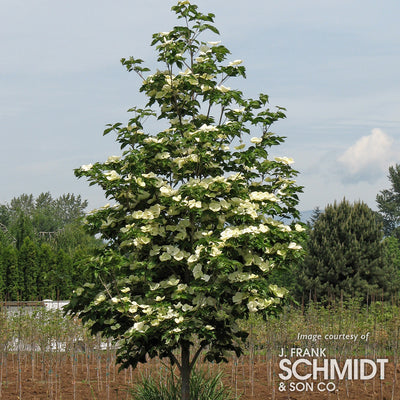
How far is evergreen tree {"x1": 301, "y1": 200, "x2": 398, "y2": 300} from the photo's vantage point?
17.4 m

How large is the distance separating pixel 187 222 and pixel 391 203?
150 feet

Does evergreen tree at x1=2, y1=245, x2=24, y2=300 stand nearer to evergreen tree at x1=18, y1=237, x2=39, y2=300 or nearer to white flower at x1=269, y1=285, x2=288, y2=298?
evergreen tree at x1=18, y1=237, x2=39, y2=300

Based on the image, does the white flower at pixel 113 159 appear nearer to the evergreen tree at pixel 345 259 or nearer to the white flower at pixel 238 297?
the white flower at pixel 238 297

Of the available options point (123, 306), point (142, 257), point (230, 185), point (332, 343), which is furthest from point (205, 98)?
point (332, 343)

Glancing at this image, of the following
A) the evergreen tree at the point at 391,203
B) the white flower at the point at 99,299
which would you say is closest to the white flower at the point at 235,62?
the white flower at the point at 99,299

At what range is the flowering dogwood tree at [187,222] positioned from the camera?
219 inches

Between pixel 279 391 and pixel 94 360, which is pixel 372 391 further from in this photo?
pixel 94 360

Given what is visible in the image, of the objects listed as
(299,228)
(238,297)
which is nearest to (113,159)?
(238,297)

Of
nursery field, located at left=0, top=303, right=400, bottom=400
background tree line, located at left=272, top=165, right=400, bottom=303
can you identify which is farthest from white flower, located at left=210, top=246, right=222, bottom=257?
background tree line, located at left=272, top=165, right=400, bottom=303

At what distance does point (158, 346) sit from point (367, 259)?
13.1 metres

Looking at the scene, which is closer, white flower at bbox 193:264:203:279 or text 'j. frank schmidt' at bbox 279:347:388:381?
white flower at bbox 193:264:203:279

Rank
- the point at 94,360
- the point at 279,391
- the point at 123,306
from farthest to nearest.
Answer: the point at 94,360
the point at 279,391
the point at 123,306

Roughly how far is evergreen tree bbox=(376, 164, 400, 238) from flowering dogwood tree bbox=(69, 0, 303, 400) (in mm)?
43575

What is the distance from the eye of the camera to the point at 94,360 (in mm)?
11898
